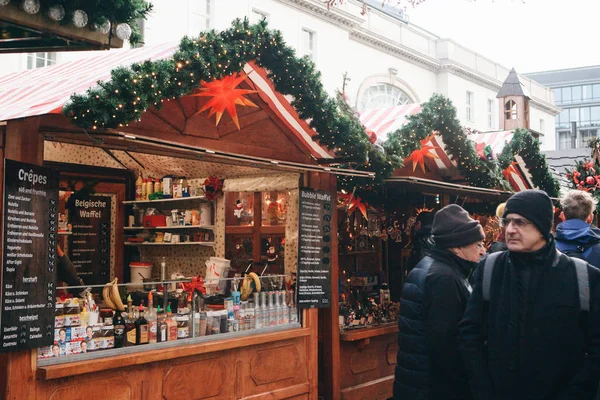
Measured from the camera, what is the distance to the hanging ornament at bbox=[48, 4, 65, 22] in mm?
3490

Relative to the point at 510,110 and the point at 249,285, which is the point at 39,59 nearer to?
the point at 249,285

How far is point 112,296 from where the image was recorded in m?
5.68

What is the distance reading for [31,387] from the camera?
485 centimetres

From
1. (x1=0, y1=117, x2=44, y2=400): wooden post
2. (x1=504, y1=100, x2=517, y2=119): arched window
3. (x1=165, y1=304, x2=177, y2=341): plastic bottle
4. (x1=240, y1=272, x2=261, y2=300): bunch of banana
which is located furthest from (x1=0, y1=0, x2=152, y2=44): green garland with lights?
(x1=504, y1=100, x2=517, y2=119): arched window

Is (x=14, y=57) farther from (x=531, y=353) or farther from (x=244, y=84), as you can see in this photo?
(x=531, y=353)

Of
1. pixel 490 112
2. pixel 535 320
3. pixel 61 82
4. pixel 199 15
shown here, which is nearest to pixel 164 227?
pixel 61 82

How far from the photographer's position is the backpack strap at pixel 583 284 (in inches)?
128

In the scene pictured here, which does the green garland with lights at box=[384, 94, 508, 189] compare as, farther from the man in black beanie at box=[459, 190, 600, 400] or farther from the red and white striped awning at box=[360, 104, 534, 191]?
the man in black beanie at box=[459, 190, 600, 400]

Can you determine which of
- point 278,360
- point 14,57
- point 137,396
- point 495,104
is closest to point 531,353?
point 137,396

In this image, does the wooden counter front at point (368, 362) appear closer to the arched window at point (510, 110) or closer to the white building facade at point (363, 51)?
the white building facade at point (363, 51)

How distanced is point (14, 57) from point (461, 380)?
1381 cm

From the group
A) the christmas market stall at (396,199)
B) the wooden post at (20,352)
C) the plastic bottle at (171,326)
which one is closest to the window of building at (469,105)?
the christmas market stall at (396,199)

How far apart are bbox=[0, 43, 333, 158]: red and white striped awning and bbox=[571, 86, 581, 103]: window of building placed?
3421 inches

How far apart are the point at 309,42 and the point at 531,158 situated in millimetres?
14705
